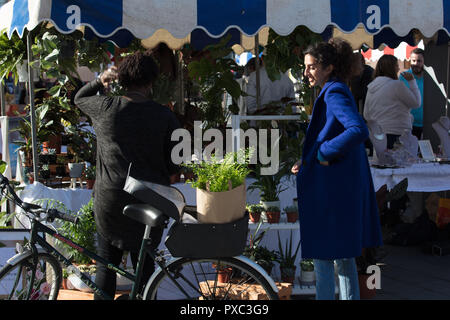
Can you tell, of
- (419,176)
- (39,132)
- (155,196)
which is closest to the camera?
(155,196)

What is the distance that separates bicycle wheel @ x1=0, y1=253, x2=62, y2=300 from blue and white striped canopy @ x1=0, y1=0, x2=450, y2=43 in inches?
64.1

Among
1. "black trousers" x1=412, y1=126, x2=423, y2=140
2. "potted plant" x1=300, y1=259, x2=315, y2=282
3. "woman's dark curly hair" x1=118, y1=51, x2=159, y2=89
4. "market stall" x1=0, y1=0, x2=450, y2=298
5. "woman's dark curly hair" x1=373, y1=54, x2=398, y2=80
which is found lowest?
"potted plant" x1=300, y1=259, x2=315, y2=282

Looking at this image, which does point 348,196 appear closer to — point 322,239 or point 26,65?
point 322,239

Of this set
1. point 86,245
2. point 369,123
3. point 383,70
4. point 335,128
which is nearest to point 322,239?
point 335,128

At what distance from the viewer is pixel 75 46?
16.2ft

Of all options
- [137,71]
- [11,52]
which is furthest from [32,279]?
[11,52]

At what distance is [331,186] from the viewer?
3133mm

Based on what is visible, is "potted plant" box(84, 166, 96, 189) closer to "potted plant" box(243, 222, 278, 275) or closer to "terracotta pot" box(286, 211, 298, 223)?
"potted plant" box(243, 222, 278, 275)

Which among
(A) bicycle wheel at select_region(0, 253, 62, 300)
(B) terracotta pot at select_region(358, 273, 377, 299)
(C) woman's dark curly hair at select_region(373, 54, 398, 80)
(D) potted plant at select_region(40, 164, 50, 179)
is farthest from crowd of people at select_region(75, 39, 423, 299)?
(C) woman's dark curly hair at select_region(373, 54, 398, 80)

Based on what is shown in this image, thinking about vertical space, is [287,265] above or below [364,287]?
above

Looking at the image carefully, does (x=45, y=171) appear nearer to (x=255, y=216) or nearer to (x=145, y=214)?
(x=255, y=216)

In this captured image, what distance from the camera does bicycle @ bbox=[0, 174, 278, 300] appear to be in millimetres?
2873

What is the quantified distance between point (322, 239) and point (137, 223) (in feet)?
3.28

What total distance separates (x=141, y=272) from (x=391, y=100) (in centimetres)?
397
